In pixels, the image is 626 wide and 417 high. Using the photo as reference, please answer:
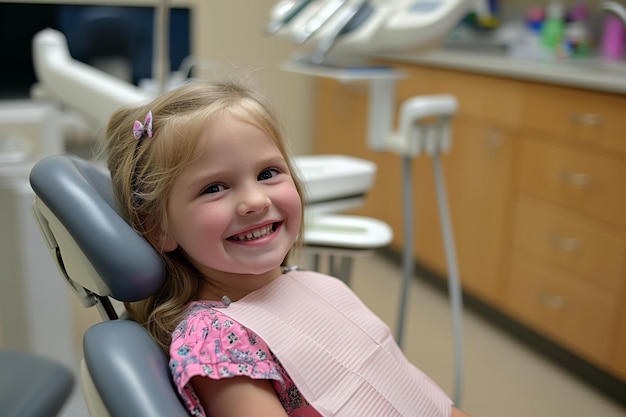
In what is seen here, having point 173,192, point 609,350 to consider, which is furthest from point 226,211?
point 609,350

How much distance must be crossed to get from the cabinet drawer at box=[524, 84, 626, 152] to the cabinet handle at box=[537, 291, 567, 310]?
56 centimetres

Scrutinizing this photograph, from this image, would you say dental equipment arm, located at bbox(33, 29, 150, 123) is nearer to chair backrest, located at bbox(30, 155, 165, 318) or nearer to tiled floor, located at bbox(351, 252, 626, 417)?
chair backrest, located at bbox(30, 155, 165, 318)

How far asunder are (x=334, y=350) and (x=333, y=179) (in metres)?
0.70

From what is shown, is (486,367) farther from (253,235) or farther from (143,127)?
(143,127)

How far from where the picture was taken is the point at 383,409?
0.90 metres

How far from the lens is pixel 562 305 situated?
91.3 inches

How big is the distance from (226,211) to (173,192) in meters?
0.08

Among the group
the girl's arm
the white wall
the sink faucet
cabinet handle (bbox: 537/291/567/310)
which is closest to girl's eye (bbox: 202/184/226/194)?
the girl's arm

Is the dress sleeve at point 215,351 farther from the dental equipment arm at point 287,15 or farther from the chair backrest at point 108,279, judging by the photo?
the dental equipment arm at point 287,15

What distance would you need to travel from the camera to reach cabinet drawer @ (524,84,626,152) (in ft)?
6.73

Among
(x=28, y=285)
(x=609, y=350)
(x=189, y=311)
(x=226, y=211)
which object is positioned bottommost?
(x=609, y=350)

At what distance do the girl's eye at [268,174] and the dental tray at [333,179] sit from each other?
1.83 ft

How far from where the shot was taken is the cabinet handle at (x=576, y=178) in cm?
218

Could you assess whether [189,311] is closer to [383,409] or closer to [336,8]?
[383,409]
